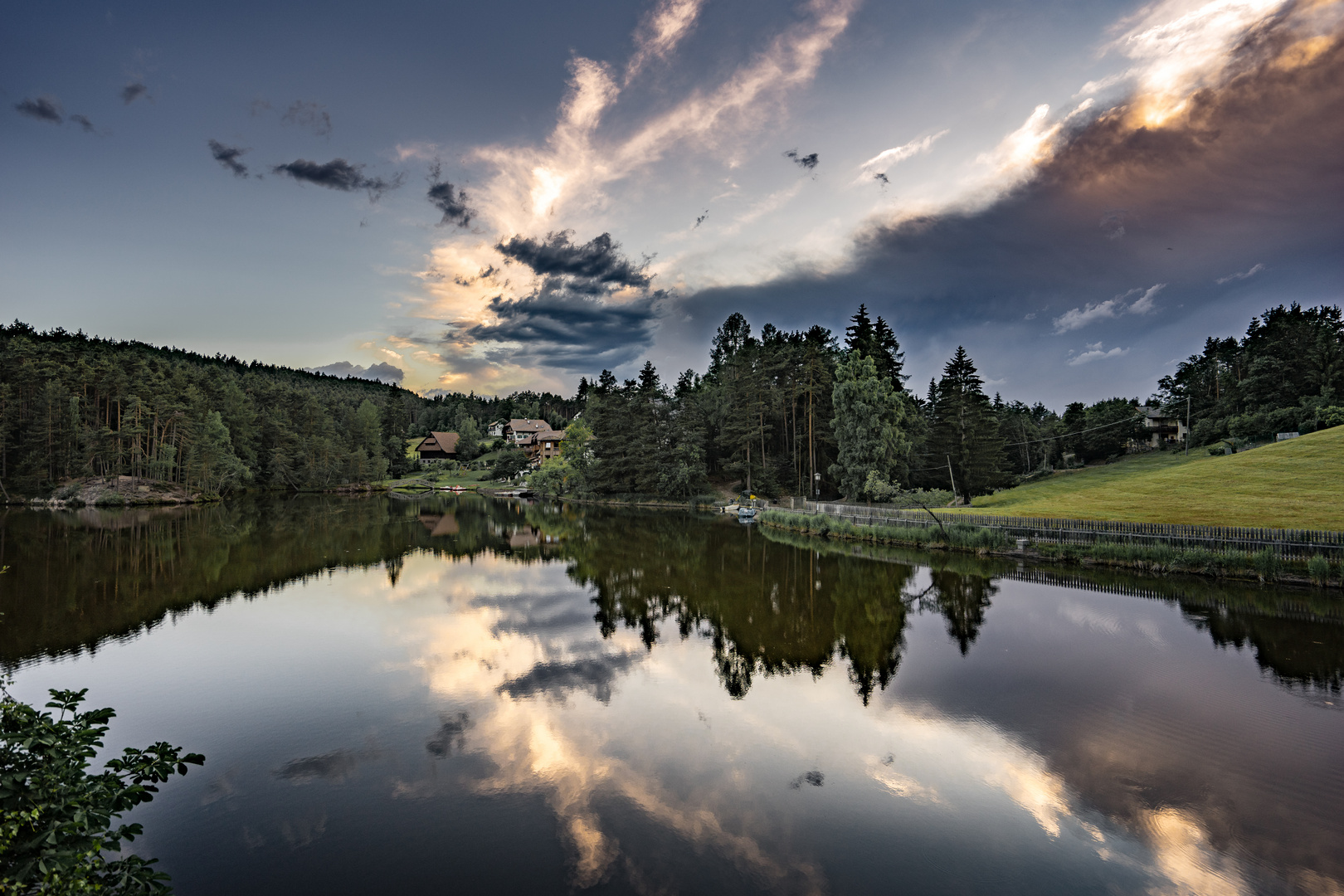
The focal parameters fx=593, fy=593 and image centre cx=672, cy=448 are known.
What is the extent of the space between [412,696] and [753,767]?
828 centimetres

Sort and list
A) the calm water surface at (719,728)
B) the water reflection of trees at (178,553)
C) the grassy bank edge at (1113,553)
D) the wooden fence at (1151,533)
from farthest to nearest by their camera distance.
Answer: the wooden fence at (1151,533) < the grassy bank edge at (1113,553) < the water reflection of trees at (178,553) < the calm water surface at (719,728)

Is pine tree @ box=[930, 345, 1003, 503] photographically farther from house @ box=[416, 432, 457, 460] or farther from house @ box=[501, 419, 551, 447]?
house @ box=[416, 432, 457, 460]

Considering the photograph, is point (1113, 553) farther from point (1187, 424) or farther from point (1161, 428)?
point (1161, 428)

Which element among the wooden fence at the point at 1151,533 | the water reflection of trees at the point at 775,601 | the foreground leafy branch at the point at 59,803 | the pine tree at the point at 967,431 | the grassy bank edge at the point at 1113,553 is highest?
the pine tree at the point at 967,431

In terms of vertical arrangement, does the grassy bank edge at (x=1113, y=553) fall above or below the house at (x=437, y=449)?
below

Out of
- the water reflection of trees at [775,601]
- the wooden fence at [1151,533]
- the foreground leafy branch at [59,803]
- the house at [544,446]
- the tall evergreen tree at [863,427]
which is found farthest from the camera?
the house at [544,446]

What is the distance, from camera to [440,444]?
11975cm

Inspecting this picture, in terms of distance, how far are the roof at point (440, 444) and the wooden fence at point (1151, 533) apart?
98799mm

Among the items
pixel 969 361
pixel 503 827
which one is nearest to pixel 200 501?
pixel 503 827

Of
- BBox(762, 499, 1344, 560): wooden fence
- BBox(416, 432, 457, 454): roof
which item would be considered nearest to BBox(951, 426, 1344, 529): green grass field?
BBox(762, 499, 1344, 560): wooden fence

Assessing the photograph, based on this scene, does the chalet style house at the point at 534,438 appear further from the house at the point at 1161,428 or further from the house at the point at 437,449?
the house at the point at 1161,428

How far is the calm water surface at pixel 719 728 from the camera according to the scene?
821 centimetres

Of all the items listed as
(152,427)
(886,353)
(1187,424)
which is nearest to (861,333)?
(886,353)

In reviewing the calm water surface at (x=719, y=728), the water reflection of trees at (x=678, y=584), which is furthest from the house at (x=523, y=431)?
the calm water surface at (x=719, y=728)
